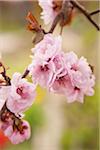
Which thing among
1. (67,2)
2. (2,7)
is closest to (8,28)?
(2,7)

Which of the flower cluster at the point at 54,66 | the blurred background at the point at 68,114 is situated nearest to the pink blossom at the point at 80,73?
the flower cluster at the point at 54,66

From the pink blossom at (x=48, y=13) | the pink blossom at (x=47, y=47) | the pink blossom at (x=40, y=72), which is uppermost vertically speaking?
the pink blossom at (x=48, y=13)

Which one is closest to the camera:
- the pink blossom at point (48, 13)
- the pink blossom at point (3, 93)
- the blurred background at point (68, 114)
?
the pink blossom at point (3, 93)

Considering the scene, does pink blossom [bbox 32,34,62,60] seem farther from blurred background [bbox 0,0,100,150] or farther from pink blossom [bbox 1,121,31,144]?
blurred background [bbox 0,0,100,150]

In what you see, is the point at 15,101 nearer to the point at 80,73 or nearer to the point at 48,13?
the point at 80,73

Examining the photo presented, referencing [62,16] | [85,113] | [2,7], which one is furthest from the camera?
[2,7]

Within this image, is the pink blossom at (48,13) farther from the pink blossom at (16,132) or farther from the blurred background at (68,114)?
the blurred background at (68,114)

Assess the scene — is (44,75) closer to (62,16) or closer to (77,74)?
(77,74)

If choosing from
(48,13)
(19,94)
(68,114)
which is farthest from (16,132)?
(68,114)
